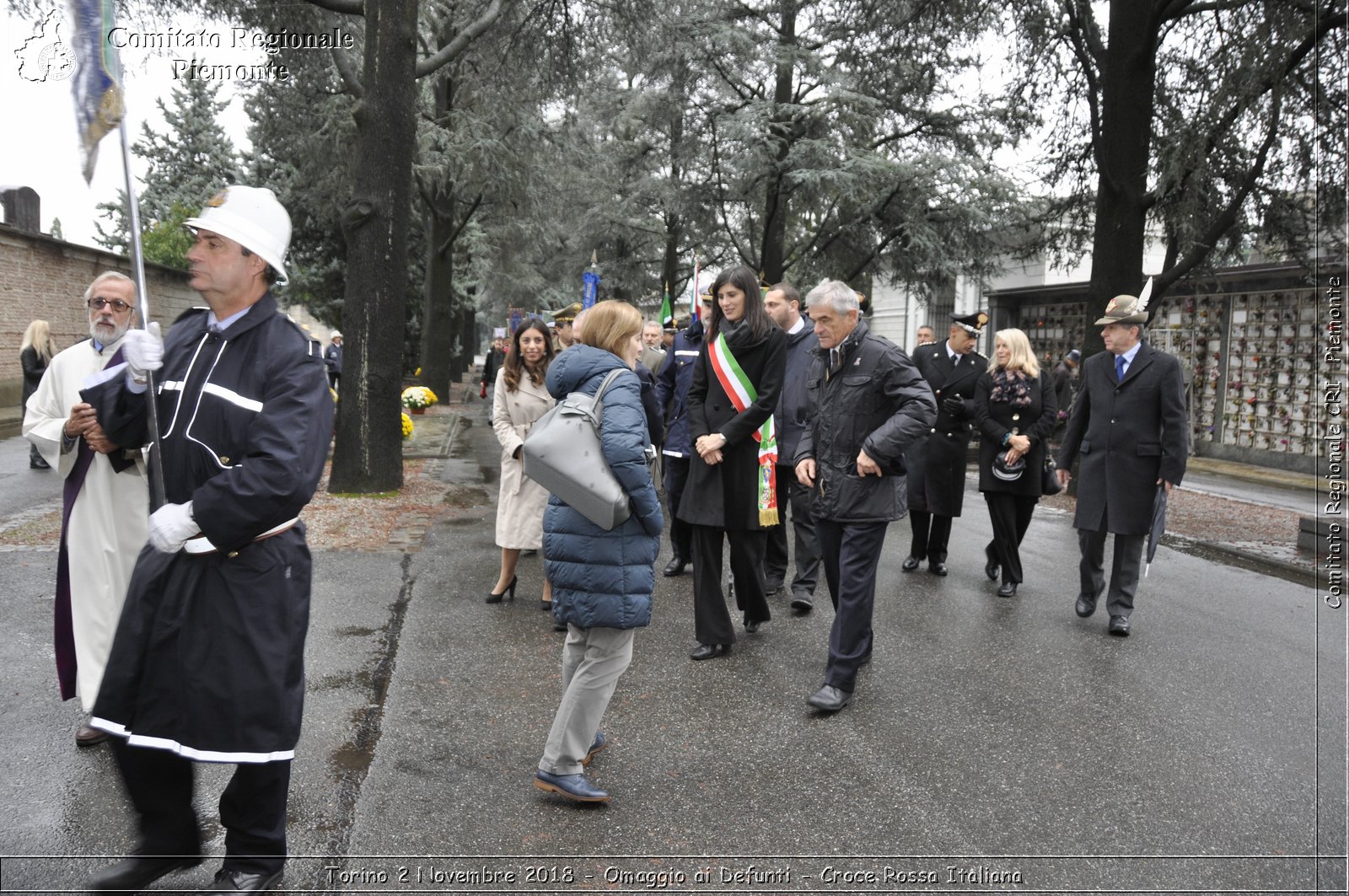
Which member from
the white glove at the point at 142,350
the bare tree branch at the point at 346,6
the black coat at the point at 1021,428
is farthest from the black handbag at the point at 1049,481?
the bare tree branch at the point at 346,6

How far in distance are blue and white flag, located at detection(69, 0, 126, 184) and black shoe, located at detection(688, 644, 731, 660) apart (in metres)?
3.82

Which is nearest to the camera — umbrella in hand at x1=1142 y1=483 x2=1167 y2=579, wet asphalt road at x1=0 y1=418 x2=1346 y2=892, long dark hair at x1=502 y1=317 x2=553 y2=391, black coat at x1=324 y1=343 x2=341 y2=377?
wet asphalt road at x1=0 y1=418 x2=1346 y2=892

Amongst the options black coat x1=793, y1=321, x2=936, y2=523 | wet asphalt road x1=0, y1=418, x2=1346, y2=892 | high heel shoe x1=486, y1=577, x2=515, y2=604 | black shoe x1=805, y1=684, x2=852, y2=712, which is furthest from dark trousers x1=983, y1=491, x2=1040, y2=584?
high heel shoe x1=486, y1=577, x2=515, y2=604

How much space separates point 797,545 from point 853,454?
7.15 ft

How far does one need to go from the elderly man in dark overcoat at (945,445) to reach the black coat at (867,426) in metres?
2.74

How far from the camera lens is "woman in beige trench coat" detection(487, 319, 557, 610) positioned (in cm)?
652

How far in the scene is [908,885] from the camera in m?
3.25

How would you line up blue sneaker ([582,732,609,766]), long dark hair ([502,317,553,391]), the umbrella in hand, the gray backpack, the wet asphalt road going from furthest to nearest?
long dark hair ([502,317,553,391]) → the umbrella in hand → blue sneaker ([582,732,609,766]) → the gray backpack → the wet asphalt road

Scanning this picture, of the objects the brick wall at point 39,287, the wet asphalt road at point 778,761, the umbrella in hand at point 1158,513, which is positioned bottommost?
the wet asphalt road at point 778,761

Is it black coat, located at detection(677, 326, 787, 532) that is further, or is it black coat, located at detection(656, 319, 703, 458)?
black coat, located at detection(656, 319, 703, 458)

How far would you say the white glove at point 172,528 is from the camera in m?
2.64

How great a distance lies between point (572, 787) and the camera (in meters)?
3.68

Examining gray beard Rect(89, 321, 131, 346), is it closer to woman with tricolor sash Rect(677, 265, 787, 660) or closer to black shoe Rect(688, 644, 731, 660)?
woman with tricolor sash Rect(677, 265, 787, 660)

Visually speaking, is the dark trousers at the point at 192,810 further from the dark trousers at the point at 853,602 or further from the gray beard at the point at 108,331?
the dark trousers at the point at 853,602
